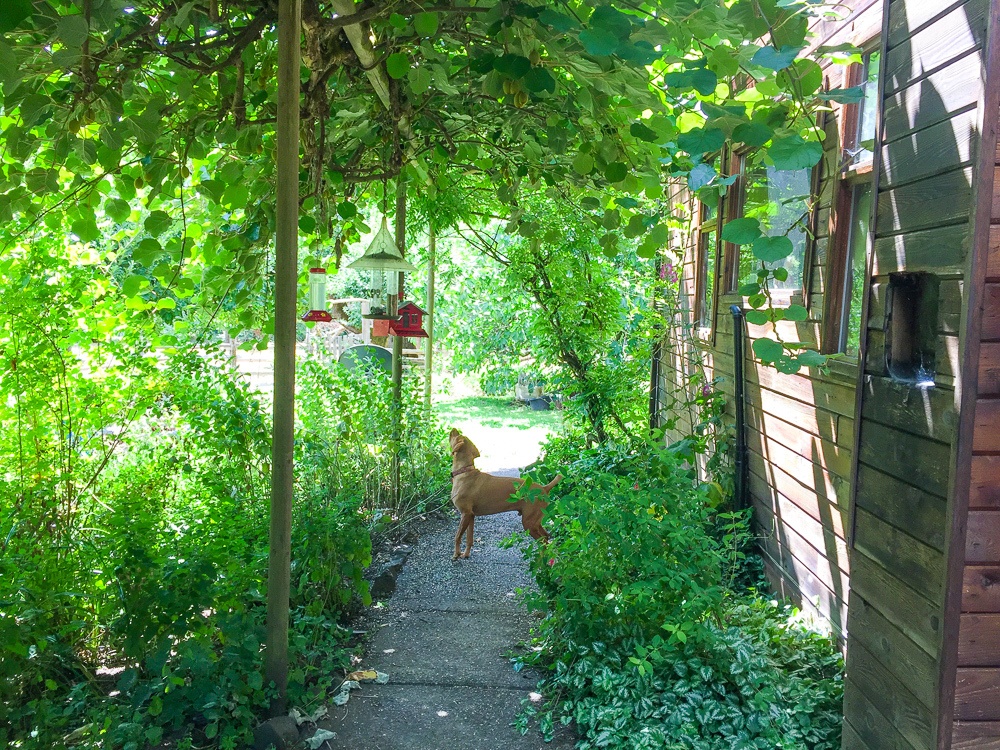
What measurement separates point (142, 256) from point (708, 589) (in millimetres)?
2786

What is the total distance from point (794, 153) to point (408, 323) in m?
4.42

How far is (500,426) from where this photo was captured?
47.1 feet

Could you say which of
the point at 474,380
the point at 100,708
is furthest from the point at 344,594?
the point at 474,380

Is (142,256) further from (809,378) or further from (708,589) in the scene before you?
(809,378)

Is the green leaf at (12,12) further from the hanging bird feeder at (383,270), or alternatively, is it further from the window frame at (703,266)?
the window frame at (703,266)

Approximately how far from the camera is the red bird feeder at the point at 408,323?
6059mm

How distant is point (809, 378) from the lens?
421 cm

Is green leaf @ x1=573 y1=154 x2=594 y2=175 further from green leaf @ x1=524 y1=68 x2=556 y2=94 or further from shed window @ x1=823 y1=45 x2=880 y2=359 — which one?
shed window @ x1=823 y1=45 x2=880 y2=359

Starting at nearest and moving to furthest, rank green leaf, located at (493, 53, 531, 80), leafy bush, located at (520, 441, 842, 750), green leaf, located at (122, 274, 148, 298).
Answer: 1. green leaf, located at (493, 53, 531, 80)
2. leafy bush, located at (520, 441, 842, 750)
3. green leaf, located at (122, 274, 148, 298)

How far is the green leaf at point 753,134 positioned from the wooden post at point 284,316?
161 cm

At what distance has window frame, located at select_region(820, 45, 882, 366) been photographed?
12.6 feet

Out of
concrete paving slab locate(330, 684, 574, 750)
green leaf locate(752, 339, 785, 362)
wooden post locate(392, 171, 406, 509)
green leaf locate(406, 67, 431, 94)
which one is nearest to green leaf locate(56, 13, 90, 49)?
green leaf locate(406, 67, 431, 94)

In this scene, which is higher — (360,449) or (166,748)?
(360,449)

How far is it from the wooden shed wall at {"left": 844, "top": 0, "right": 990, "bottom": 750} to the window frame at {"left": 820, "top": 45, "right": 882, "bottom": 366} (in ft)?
4.42
